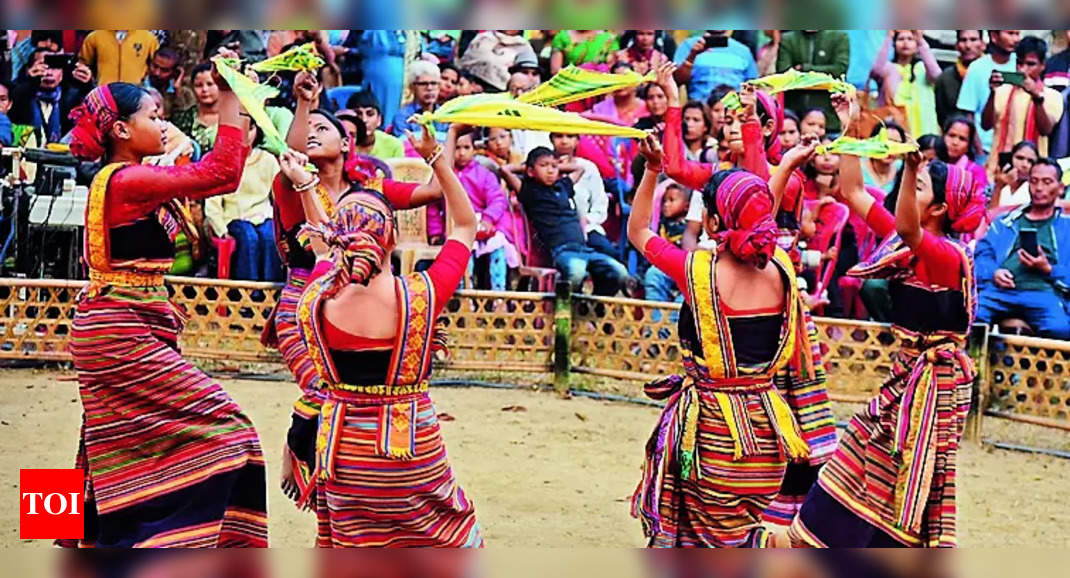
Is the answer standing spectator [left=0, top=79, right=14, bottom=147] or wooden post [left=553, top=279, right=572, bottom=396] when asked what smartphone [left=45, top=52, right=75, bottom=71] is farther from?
wooden post [left=553, top=279, right=572, bottom=396]

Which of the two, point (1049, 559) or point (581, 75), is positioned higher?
point (581, 75)

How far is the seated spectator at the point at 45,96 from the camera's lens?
10758mm

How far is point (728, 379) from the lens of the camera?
5.03 meters

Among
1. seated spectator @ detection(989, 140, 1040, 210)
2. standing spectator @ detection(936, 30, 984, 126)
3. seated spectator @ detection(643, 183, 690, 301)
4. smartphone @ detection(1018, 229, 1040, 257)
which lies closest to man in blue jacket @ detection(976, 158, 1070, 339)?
smartphone @ detection(1018, 229, 1040, 257)

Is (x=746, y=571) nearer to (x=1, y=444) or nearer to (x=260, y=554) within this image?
(x=260, y=554)

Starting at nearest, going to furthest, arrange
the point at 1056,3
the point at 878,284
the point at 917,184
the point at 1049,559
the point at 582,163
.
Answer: the point at 1049,559 < the point at 1056,3 < the point at 917,184 < the point at 878,284 < the point at 582,163

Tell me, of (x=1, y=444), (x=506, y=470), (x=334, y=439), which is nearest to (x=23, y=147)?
(x=1, y=444)

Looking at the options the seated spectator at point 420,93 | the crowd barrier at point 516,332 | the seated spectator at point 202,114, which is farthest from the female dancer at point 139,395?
the seated spectator at point 420,93

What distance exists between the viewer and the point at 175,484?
17.0 feet

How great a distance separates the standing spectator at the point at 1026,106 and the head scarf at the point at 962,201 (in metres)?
5.66

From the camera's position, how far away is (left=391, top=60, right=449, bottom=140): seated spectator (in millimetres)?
10945

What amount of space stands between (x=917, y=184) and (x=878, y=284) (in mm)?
4699

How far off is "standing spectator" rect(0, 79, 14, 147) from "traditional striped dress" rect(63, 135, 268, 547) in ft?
19.6

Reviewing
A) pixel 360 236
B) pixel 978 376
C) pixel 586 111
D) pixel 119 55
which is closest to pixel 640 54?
pixel 586 111
